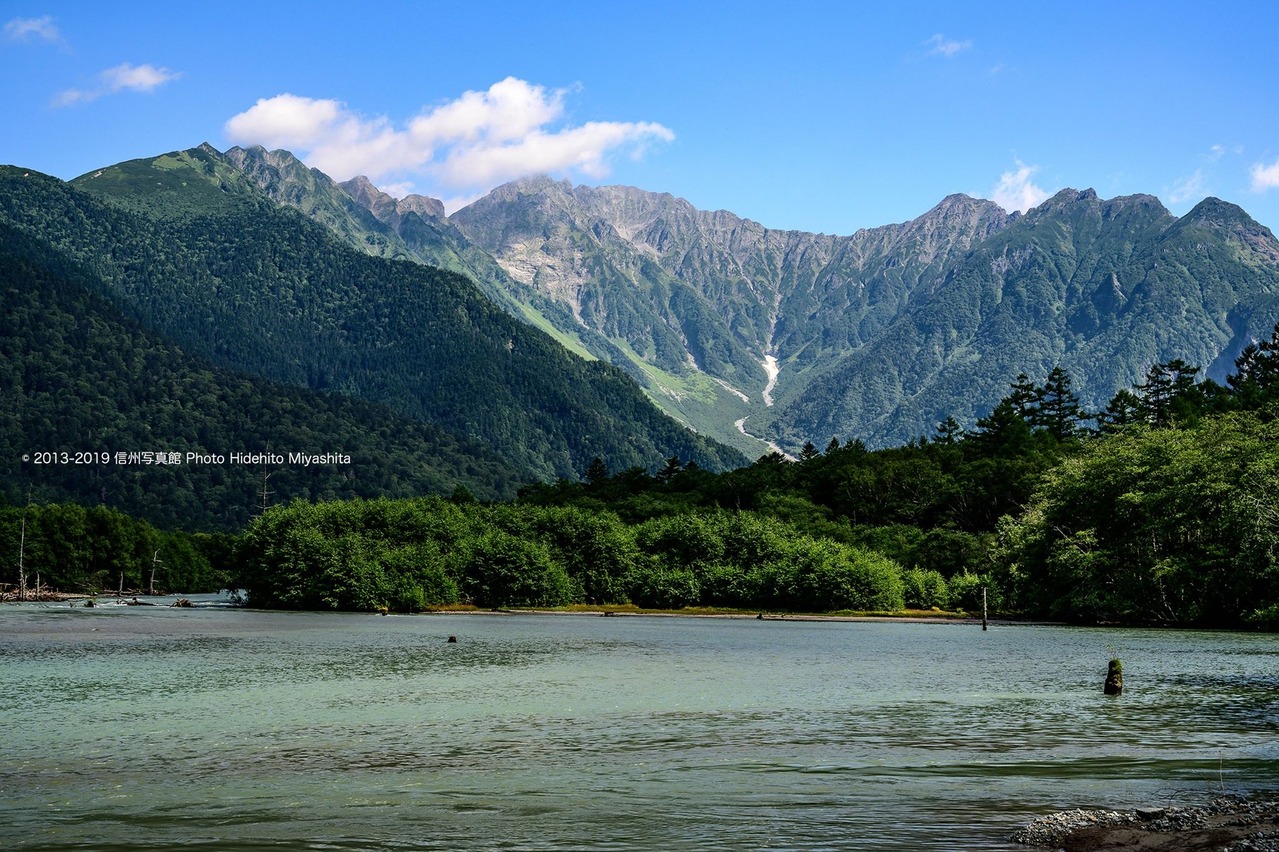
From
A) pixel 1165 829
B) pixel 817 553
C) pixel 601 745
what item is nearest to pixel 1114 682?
pixel 601 745

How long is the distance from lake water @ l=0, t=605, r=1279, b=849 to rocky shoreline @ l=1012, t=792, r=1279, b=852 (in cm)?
138

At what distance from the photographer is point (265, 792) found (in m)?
31.8

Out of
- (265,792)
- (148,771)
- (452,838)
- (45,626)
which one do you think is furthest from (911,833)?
(45,626)

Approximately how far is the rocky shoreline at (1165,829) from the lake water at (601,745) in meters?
1.38

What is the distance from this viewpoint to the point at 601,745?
136ft

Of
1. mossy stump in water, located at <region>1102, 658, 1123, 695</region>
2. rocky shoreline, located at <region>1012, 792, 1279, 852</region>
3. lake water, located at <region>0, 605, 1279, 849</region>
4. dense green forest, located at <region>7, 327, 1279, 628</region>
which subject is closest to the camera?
rocky shoreline, located at <region>1012, 792, 1279, 852</region>

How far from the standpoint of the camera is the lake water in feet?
90.7

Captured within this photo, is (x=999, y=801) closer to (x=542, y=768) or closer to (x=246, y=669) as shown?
(x=542, y=768)

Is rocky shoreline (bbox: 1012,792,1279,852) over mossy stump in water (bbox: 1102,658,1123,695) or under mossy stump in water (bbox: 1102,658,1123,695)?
over

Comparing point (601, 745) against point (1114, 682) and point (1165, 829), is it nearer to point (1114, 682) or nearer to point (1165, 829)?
point (1165, 829)

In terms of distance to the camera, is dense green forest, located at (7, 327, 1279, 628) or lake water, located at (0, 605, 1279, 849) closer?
lake water, located at (0, 605, 1279, 849)

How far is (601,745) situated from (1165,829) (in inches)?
801

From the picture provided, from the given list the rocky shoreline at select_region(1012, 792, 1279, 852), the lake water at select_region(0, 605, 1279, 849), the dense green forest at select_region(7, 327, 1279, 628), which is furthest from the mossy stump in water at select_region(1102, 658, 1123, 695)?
the dense green forest at select_region(7, 327, 1279, 628)

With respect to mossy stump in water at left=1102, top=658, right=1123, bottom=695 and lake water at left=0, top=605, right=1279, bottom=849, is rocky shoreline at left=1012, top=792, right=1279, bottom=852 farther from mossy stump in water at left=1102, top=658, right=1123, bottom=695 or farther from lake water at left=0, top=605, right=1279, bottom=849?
mossy stump in water at left=1102, top=658, right=1123, bottom=695
